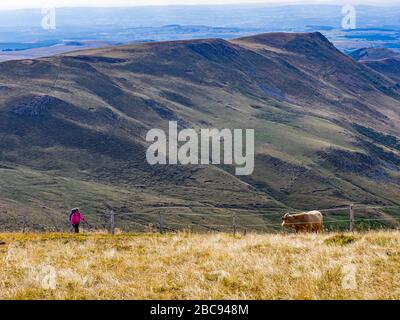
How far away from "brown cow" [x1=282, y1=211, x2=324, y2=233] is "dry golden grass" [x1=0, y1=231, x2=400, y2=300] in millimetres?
8911

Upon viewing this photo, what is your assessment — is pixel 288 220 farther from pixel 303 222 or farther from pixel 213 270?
pixel 213 270

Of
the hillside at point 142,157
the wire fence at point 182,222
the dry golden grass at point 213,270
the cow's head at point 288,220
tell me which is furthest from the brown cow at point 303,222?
the hillside at point 142,157

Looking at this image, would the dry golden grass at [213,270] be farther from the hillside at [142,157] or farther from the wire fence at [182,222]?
the hillside at [142,157]

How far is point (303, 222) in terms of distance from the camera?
90.5ft

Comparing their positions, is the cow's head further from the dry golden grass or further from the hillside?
the hillside

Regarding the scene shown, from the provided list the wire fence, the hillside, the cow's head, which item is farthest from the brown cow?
the hillside

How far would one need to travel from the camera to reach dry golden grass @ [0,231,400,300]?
1135 cm

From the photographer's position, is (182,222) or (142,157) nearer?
(182,222)

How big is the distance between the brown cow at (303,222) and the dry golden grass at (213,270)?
8.91 m

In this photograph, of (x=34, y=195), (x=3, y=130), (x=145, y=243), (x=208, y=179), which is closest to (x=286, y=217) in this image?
(x=145, y=243)

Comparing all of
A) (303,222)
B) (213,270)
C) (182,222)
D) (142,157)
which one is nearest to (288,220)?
(303,222)

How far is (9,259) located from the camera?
1609 centimetres

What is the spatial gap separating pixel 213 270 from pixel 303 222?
1478 cm
